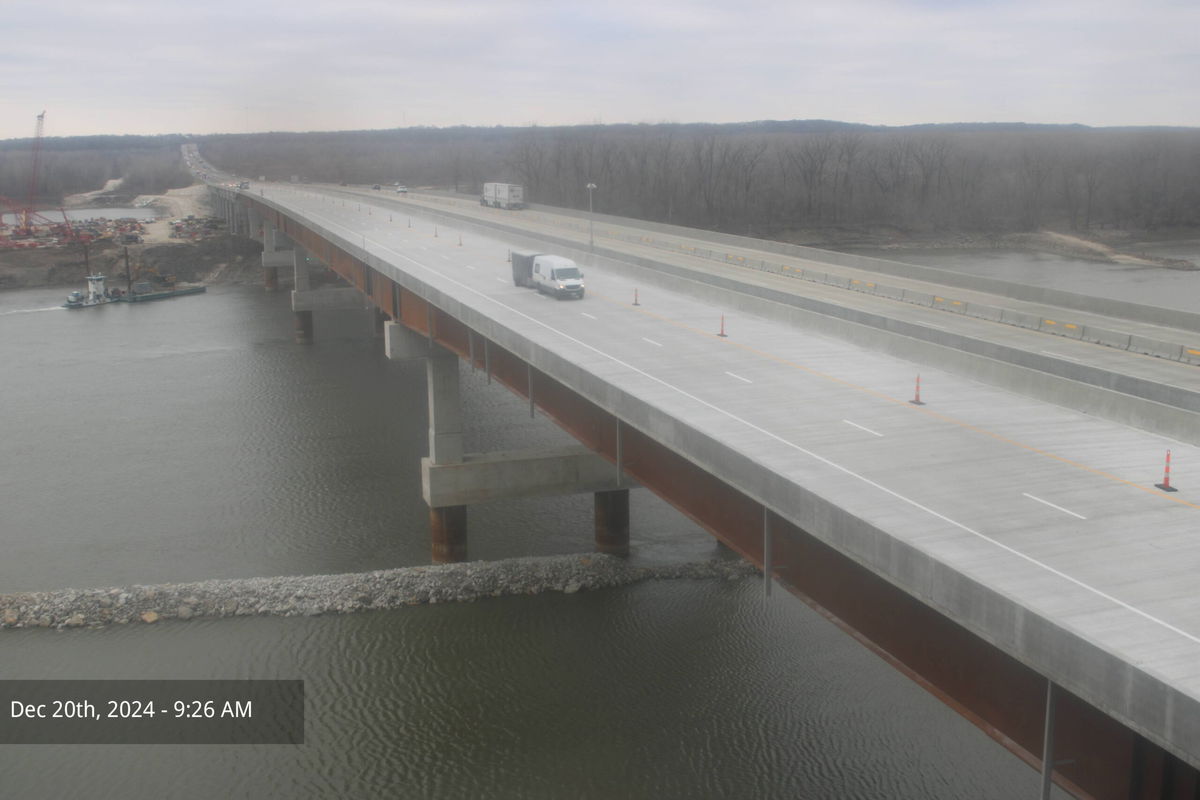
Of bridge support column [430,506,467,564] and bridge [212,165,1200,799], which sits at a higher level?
bridge [212,165,1200,799]

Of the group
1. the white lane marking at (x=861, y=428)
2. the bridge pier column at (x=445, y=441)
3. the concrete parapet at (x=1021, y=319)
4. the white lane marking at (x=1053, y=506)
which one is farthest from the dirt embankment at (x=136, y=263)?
the white lane marking at (x=1053, y=506)

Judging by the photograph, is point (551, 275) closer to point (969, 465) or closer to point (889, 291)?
point (889, 291)

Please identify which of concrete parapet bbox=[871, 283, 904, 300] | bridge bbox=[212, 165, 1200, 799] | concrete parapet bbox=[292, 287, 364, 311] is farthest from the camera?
concrete parapet bbox=[292, 287, 364, 311]

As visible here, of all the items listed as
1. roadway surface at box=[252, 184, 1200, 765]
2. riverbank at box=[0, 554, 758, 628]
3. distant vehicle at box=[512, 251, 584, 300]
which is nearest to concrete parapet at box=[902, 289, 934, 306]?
roadway surface at box=[252, 184, 1200, 765]

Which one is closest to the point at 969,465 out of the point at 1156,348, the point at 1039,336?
the point at 1156,348

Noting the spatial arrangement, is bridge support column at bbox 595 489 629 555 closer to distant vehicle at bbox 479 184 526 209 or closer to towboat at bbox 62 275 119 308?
distant vehicle at bbox 479 184 526 209

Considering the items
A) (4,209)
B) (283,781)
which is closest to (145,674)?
(283,781)

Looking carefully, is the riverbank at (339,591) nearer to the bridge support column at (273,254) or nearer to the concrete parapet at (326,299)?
the concrete parapet at (326,299)
